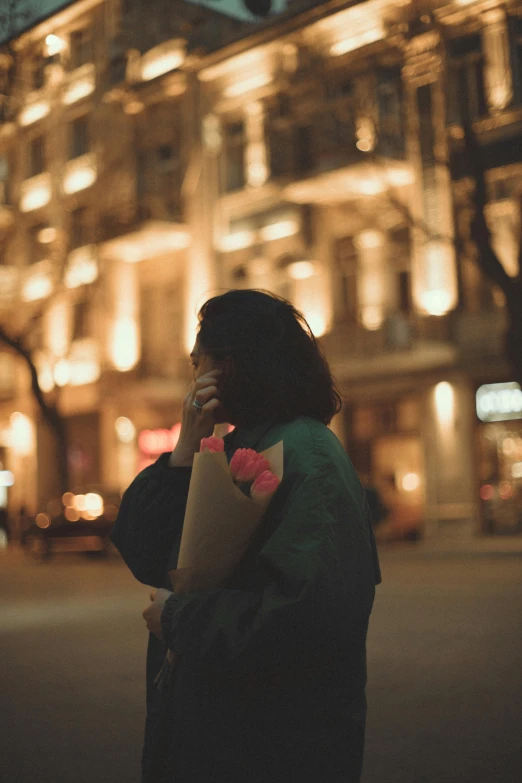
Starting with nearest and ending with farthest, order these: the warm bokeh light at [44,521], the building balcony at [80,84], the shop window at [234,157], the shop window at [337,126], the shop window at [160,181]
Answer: the shop window at [337,126] → the warm bokeh light at [44,521] → the shop window at [234,157] → the shop window at [160,181] → the building balcony at [80,84]

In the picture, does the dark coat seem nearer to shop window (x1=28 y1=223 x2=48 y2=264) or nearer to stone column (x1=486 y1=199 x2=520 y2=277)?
stone column (x1=486 y1=199 x2=520 y2=277)

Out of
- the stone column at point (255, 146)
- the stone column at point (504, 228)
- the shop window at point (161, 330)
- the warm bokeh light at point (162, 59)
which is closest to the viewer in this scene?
the stone column at point (504, 228)

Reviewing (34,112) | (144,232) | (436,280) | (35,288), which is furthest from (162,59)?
(436,280)

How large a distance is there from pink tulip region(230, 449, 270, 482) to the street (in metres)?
3.40

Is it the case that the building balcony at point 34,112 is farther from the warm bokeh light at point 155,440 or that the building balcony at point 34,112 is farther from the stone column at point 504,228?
the stone column at point 504,228

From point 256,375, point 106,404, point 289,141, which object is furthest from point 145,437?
point 256,375

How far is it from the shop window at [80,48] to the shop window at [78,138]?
6.32 feet

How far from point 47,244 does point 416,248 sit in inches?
644

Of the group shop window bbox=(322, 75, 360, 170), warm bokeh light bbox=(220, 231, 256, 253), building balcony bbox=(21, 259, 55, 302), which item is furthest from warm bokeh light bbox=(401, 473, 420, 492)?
building balcony bbox=(21, 259, 55, 302)

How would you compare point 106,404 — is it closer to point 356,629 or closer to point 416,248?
point 416,248

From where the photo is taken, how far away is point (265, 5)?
92.3 feet

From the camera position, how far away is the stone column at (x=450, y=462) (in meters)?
24.7

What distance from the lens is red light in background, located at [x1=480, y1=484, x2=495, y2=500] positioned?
2467 cm

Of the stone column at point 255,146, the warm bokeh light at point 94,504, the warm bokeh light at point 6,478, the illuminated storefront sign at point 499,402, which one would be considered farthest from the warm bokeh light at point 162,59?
the warm bokeh light at point 6,478
